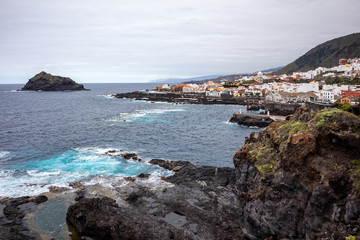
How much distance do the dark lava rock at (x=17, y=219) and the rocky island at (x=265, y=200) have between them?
0.18 feet

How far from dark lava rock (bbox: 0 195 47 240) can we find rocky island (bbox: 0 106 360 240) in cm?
6

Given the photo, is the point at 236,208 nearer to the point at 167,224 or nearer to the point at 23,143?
the point at 167,224

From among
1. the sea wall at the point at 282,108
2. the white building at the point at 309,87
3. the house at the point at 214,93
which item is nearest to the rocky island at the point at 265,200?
the sea wall at the point at 282,108

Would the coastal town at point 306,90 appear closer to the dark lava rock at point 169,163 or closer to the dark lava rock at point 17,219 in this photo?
the dark lava rock at point 169,163

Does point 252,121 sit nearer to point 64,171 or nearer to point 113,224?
point 64,171

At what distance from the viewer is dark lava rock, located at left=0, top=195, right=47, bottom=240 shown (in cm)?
1444

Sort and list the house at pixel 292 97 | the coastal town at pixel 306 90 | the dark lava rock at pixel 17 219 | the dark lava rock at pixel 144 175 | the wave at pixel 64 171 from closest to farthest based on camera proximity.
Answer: the dark lava rock at pixel 17 219 < the wave at pixel 64 171 < the dark lava rock at pixel 144 175 < the coastal town at pixel 306 90 < the house at pixel 292 97

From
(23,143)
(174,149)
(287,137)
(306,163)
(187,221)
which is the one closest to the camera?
(306,163)

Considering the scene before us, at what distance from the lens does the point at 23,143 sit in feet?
120

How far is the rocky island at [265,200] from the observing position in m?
11.2

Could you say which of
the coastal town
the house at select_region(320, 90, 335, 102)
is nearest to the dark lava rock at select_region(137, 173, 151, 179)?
the coastal town

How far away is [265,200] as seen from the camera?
13406 mm

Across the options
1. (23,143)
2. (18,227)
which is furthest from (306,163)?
(23,143)

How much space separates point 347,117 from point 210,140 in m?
26.8
